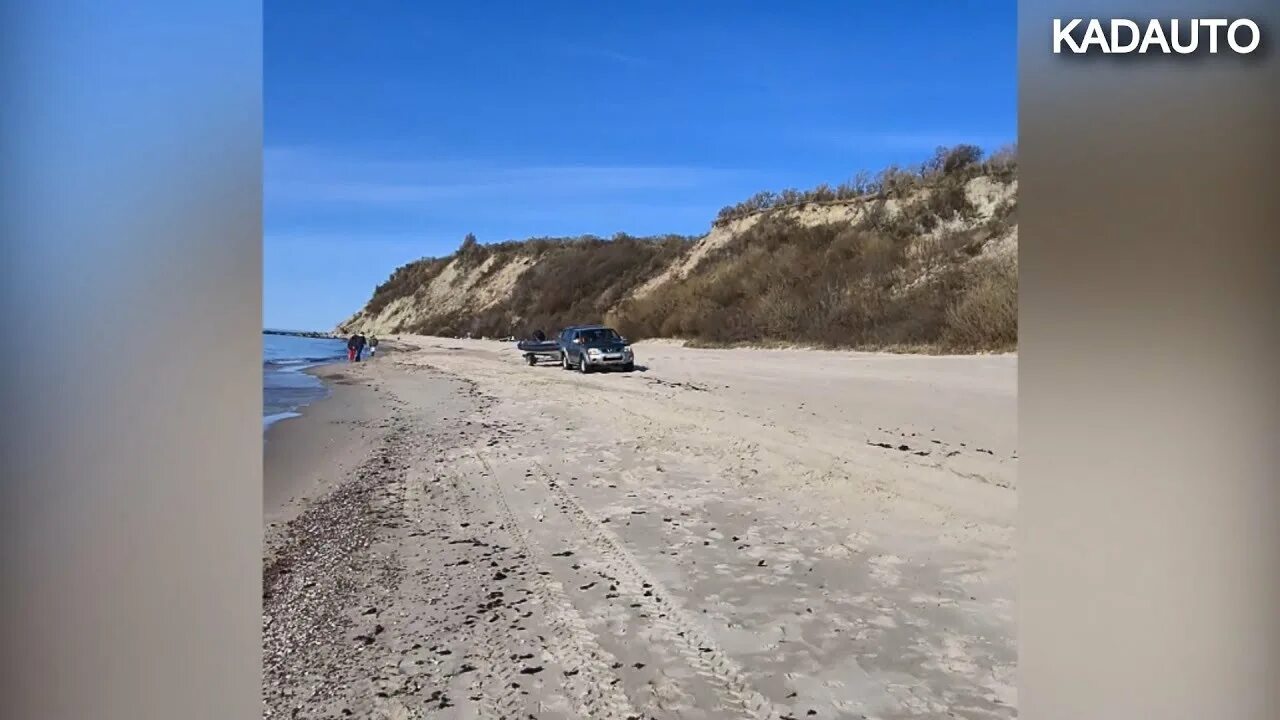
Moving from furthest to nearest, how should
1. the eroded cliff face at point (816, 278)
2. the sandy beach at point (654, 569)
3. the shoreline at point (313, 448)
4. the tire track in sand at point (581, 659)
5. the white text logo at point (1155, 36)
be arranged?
the eroded cliff face at point (816, 278) < the shoreline at point (313, 448) < the sandy beach at point (654, 569) < the tire track in sand at point (581, 659) < the white text logo at point (1155, 36)

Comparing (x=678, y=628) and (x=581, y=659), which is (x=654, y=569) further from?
(x=581, y=659)

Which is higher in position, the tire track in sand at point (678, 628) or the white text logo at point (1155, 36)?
the white text logo at point (1155, 36)

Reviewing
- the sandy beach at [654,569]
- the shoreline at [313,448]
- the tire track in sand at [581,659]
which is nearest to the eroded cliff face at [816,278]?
the sandy beach at [654,569]

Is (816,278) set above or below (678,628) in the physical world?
above

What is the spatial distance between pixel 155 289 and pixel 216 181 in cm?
41

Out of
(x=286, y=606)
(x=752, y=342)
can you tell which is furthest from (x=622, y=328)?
(x=286, y=606)

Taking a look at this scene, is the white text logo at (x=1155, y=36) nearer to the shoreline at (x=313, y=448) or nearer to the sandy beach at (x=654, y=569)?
the sandy beach at (x=654, y=569)

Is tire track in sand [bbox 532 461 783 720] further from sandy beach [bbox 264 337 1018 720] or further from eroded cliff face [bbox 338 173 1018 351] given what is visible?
eroded cliff face [bbox 338 173 1018 351]

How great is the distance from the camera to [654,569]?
3387 millimetres

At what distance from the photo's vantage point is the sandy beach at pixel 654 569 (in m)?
2.48

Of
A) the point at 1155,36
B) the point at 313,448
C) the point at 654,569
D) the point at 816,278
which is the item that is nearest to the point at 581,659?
the point at 654,569

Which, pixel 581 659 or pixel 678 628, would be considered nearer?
pixel 581 659

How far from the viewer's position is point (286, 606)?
3285 mm

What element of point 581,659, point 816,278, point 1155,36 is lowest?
point 581,659
